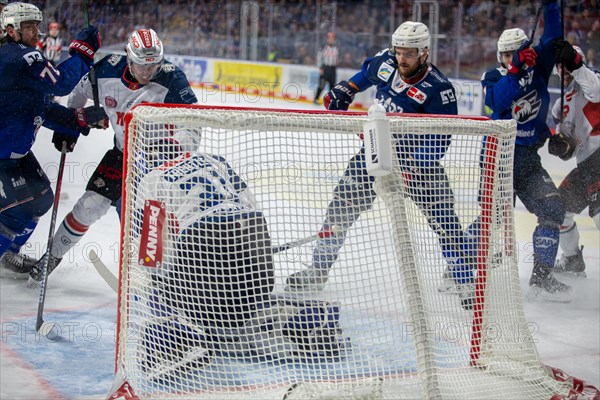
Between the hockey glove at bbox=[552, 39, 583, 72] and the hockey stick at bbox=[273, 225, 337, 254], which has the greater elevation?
the hockey glove at bbox=[552, 39, 583, 72]

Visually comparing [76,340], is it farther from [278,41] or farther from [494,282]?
[278,41]

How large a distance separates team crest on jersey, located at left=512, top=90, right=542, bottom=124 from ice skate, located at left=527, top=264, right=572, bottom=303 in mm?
721

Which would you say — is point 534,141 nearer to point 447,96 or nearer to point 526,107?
point 526,107

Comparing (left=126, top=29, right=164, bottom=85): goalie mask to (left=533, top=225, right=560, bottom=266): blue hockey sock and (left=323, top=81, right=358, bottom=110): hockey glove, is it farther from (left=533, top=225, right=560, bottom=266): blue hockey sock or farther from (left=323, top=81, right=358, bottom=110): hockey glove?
(left=533, top=225, right=560, bottom=266): blue hockey sock

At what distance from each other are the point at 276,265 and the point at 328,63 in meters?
9.43

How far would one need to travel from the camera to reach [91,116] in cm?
375

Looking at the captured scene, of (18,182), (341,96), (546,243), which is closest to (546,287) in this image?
(546,243)

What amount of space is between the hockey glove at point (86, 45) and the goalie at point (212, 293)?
1.48m

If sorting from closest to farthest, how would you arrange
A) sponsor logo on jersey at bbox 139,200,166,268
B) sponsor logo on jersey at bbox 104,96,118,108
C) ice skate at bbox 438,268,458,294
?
sponsor logo on jersey at bbox 139,200,166,268 → ice skate at bbox 438,268,458,294 → sponsor logo on jersey at bbox 104,96,118,108

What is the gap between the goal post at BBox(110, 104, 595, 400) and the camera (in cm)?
230

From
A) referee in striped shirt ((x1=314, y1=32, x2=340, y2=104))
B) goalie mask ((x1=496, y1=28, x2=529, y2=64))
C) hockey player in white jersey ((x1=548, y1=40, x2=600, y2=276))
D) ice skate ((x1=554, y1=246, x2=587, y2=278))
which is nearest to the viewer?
goalie mask ((x1=496, y1=28, x2=529, y2=64))

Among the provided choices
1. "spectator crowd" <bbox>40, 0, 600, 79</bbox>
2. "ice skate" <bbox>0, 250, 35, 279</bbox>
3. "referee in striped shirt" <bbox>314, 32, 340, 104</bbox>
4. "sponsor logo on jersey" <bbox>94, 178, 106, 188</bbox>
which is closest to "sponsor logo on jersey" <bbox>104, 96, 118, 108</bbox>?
"sponsor logo on jersey" <bbox>94, 178, 106, 188</bbox>

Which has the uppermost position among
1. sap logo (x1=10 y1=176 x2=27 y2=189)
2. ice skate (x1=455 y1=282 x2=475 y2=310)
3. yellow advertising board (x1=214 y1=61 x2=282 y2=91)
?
ice skate (x1=455 y1=282 x2=475 y2=310)

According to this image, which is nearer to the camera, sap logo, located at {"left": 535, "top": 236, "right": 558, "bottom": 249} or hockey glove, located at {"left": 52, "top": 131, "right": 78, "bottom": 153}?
hockey glove, located at {"left": 52, "top": 131, "right": 78, "bottom": 153}
